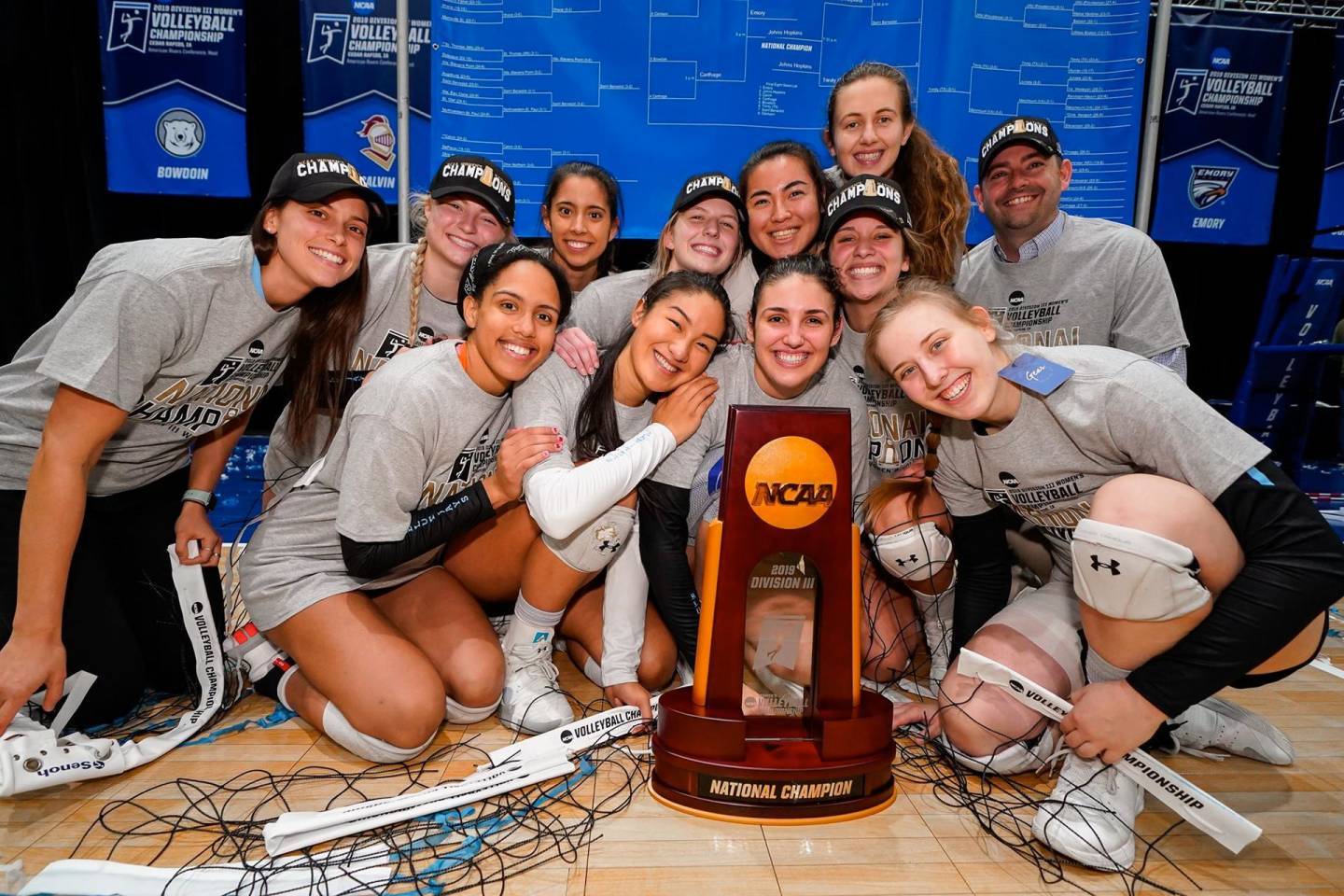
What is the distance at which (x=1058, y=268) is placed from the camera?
91.0 inches

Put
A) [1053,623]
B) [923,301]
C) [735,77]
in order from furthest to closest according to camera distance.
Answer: [735,77], [1053,623], [923,301]

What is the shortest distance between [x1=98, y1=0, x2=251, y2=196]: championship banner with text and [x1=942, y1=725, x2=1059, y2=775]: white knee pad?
446cm

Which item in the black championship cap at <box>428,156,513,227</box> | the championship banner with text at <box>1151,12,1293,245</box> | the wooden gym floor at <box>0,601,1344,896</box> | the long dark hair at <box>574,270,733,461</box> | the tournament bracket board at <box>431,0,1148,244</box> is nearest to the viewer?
the wooden gym floor at <box>0,601,1344,896</box>

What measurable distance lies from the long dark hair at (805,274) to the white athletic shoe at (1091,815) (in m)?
1.03

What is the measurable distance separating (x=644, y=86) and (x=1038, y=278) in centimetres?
195

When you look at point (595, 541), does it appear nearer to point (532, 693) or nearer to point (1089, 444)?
point (532, 693)

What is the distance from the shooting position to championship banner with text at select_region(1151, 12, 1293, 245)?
4734 millimetres

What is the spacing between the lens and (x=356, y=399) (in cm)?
177

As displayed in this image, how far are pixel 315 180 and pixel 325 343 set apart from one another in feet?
1.27

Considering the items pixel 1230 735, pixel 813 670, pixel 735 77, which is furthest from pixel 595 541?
pixel 735 77

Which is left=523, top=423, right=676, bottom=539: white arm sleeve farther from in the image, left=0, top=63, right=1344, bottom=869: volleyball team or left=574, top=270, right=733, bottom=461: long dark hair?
left=574, top=270, right=733, bottom=461: long dark hair

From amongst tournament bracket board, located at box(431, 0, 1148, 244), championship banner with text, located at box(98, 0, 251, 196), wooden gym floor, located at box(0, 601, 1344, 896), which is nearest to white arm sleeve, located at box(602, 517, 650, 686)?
wooden gym floor, located at box(0, 601, 1344, 896)

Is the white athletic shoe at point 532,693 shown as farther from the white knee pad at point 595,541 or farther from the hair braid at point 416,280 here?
the hair braid at point 416,280

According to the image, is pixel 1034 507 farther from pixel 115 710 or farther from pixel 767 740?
pixel 115 710
